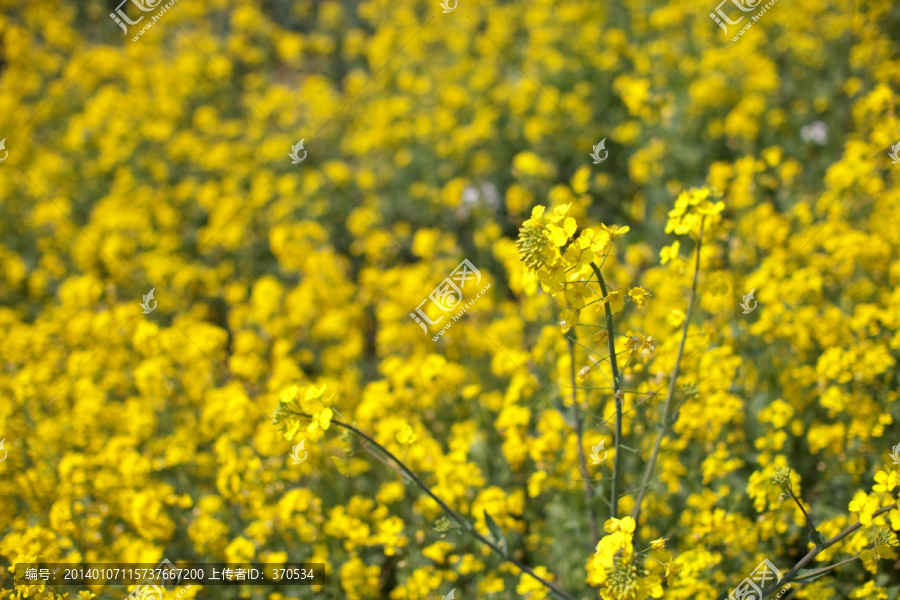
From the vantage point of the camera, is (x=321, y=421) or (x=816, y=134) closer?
(x=321, y=421)

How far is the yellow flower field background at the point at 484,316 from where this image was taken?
2707 millimetres

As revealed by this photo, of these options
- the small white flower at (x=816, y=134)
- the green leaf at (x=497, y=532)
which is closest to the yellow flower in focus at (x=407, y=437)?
the green leaf at (x=497, y=532)

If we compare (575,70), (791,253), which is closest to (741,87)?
(575,70)

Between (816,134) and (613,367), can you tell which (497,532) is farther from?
(816,134)

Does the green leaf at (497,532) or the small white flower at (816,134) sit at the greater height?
the small white flower at (816,134)

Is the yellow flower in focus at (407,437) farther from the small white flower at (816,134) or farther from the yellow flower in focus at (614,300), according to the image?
the small white flower at (816,134)

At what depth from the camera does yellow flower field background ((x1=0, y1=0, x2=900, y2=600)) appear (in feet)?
8.88

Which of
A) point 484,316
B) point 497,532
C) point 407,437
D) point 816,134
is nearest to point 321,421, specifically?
point 407,437

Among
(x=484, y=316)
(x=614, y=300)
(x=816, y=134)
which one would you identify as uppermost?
(x=614, y=300)

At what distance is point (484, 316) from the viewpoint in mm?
4766

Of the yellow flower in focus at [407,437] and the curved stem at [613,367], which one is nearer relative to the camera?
the curved stem at [613,367]

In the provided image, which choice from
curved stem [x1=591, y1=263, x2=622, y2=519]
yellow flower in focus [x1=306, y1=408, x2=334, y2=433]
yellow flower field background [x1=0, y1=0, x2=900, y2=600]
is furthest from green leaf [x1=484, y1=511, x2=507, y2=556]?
yellow flower in focus [x1=306, y1=408, x2=334, y2=433]

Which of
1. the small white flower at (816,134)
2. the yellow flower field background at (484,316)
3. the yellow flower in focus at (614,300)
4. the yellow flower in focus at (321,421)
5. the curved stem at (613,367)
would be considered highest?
the yellow flower in focus at (614,300)

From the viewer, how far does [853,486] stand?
3.10 metres
